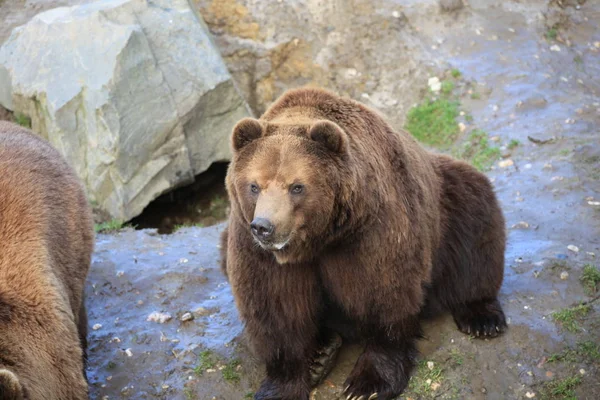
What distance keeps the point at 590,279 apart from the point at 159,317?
3321 mm

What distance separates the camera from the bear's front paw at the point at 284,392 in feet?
16.2

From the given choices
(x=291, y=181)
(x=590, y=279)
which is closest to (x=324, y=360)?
(x=291, y=181)

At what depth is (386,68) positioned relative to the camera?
415 inches

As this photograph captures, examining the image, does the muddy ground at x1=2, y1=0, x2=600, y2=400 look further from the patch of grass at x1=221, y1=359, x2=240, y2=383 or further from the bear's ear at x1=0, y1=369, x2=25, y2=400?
the bear's ear at x1=0, y1=369, x2=25, y2=400

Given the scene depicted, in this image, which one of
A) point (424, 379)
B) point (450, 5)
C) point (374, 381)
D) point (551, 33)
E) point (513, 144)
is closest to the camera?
point (374, 381)

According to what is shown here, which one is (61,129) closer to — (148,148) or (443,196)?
(148,148)

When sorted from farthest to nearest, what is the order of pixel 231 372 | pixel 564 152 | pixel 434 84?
pixel 434 84 < pixel 564 152 < pixel 231 372

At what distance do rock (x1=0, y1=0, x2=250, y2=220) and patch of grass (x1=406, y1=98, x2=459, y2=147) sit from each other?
221 cm

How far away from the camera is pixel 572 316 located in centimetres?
547

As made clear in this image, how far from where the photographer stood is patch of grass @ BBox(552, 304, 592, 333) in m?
5.38

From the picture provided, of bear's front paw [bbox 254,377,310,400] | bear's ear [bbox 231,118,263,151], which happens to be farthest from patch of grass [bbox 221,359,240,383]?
bear's ear [bbox 231,118,263,151]

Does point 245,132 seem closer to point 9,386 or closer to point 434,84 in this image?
point 9,386

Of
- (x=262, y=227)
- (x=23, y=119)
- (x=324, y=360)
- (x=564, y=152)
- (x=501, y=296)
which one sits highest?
(x=262, y=227)

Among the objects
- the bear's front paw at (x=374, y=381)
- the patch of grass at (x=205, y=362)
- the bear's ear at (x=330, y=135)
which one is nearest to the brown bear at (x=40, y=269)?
the patch of grass at (x=205, y=362)
